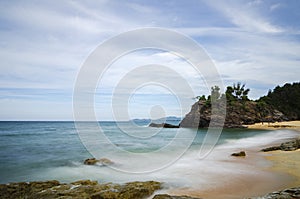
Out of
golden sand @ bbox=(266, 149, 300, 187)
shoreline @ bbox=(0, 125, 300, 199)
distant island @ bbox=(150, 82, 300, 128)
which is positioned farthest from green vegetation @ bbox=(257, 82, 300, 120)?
shoreline @ bbox=(0, 125, 300, 199)

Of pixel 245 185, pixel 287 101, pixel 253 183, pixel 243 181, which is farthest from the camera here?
pixel 287 101

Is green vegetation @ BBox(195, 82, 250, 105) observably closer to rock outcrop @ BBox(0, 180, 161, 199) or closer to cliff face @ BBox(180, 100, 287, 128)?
cliff face @ BBox(180, 100, 287, 128)

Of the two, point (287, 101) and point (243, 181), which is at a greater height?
point (287, 101)

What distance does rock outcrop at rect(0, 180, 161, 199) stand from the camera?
662 centimetres

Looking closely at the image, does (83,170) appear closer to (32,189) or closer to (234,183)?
(32,189)

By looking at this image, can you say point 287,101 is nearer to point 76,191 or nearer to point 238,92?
point 238,92

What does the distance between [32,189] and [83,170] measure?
14.4 feet

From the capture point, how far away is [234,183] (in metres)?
8.46

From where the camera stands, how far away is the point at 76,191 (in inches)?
271

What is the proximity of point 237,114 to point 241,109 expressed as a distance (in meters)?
2.01

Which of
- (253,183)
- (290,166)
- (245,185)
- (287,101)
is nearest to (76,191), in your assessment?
(245,185)

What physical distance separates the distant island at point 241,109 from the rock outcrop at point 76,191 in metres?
48.3

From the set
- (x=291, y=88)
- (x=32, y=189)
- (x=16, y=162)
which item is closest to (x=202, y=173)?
(x=32, y=189)

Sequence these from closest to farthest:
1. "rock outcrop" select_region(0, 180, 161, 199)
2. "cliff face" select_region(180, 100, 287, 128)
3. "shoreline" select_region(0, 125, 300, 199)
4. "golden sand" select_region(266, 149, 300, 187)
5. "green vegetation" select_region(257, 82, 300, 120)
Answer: "rock outcrop" select_region(0, 180, 161, 199) → "shoreline" select_region(0, 125, 300, 199) → "golden sand" select_region(266, 149, 300, 187) → "cliff face" select_region(180, 100, 287, 128) → "green vegetation" select_region(257, 82, 300, 120)
